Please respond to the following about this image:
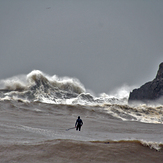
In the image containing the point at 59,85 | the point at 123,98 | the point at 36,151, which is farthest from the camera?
the point at 123,98

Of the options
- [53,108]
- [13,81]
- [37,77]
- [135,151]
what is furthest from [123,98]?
[135,151]

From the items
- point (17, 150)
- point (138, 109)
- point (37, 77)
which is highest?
point (37, 77)

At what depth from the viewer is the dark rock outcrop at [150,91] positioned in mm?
45691

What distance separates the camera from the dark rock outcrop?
45691 millimetres

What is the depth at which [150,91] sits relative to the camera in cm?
4909

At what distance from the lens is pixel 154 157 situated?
13.8ft

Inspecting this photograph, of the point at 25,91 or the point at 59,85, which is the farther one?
the point at 59,85

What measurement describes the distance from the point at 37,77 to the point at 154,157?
4874 centimetres

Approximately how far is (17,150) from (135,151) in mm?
2709

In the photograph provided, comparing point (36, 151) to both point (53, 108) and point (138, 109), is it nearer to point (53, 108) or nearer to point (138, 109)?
point (53, 108)

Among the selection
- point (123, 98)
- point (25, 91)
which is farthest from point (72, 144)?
point (123, 98)

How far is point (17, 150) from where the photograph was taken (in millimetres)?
4230

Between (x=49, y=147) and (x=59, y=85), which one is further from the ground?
(x=59, y=85)

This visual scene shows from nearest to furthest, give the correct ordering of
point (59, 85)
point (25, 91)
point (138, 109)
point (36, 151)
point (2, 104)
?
1. point (36, 151)
2. point (2, 104)
3. point (138, 109)
4. point (25, 91)
5. point (59, 85)
